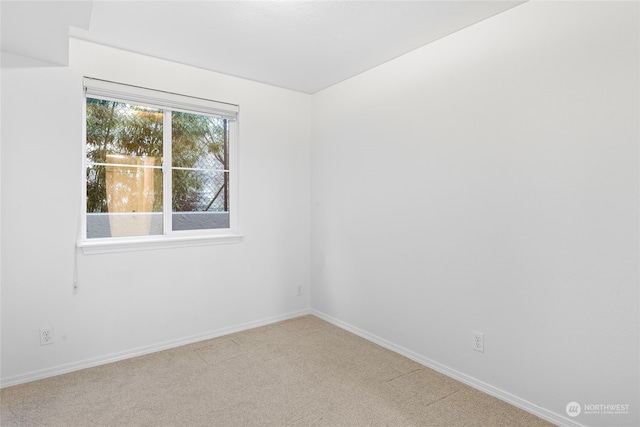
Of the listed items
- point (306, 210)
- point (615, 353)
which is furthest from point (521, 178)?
point (306, 210)

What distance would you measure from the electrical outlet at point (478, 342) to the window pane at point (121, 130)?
291 cm

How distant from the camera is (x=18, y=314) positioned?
240cm

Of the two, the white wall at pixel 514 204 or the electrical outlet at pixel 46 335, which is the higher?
the white wall at pixel 514 204

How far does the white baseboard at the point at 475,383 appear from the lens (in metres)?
1.99

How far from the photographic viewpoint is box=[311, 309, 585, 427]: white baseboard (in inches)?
78.5

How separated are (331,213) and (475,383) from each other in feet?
6.47

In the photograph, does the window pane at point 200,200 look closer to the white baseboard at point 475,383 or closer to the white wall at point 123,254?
the white wall at point 123,254

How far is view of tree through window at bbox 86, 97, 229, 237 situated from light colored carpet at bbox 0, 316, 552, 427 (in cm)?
116

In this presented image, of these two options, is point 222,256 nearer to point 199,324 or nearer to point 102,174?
point 199,324

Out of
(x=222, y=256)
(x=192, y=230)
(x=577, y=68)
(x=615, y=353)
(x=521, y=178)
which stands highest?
(x=577, y=68)

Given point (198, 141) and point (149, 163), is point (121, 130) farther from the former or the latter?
point (198, 141)

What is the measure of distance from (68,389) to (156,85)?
2.38 metres

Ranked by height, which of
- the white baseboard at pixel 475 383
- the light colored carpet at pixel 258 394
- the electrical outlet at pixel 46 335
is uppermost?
the electrical outlet at pixel 46 335

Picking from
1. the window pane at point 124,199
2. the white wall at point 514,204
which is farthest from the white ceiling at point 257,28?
the window pane at point 124,199
